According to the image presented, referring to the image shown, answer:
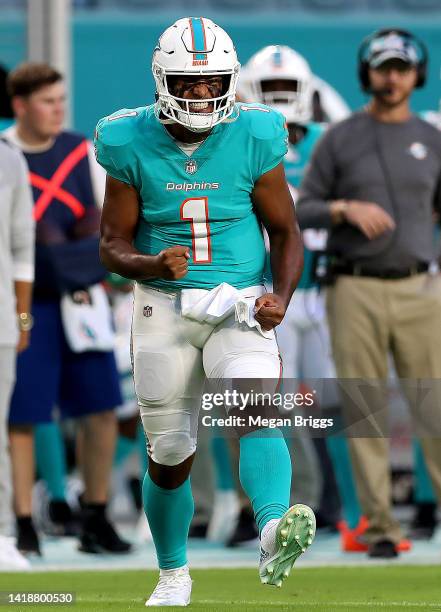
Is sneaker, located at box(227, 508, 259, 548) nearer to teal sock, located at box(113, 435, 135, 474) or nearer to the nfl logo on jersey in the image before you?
teal sock, located at box(113, 435, 135, 474)

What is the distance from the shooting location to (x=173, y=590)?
20.2 ft

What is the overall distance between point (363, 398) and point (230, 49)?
1.70m

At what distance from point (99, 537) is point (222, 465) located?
903mm

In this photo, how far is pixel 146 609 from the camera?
603 centimetres

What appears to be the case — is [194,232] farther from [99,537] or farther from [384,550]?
[99,537]

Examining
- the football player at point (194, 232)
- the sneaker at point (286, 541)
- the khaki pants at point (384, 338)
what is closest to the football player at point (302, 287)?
the khaki pants at point (384, 338)

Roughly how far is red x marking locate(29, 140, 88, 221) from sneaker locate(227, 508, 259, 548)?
1662 millimetres

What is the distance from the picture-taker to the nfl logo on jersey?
19.4 ft

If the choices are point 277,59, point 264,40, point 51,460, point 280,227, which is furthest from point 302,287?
point 280,227

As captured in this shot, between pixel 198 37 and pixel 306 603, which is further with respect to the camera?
pixel 306 603

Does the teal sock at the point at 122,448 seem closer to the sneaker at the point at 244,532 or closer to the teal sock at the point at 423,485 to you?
the sneaker at the point at 244,532

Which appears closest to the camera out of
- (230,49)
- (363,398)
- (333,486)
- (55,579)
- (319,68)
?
A: (230,49)

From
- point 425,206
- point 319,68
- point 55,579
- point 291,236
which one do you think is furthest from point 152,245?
point 319,68

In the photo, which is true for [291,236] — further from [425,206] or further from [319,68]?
[319,68]
